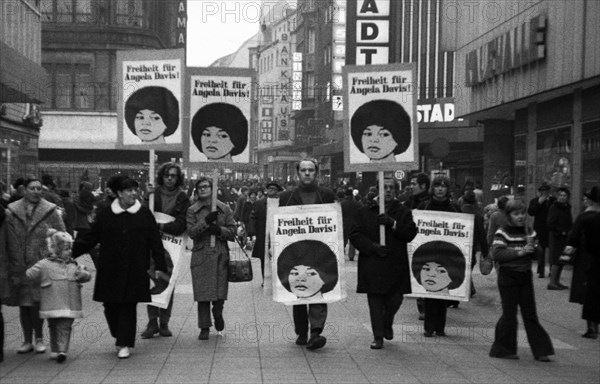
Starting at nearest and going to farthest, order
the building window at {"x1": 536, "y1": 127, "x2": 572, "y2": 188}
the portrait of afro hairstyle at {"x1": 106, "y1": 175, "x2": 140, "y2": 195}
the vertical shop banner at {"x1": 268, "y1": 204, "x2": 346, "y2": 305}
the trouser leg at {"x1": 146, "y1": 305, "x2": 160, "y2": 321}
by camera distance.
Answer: the portrait of afro hairstyle at {"x1": 106, "y1": 175, "x2": 140, "y2": 195}
the vertical shop banner at {"x1": 268, "y1": 204, "x2": 346, "y2": 305}
the trouser leg at {"x1": 146, "y1": 305, "x2": 160, "y2": 321}
the building window at {"x1": 536, "y1": 127, "x2": 572, "y2": 188}

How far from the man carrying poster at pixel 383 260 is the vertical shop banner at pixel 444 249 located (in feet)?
3.47

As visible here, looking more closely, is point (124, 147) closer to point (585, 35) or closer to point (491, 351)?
point (491, 351)

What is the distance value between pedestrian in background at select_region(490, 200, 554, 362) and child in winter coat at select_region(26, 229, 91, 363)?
154 inches

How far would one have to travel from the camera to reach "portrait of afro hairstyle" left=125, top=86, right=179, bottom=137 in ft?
36.6

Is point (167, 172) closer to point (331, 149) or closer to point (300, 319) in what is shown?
point (300, 319)

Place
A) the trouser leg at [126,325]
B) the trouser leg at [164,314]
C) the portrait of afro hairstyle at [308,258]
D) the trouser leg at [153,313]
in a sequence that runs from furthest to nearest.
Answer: the trouser leg at [164,314] → the trouser leg at [153,313] → the portrait of afro hairstyle at [308,258] → the trouser leg at [126,325]

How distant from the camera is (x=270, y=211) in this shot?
10.2 m

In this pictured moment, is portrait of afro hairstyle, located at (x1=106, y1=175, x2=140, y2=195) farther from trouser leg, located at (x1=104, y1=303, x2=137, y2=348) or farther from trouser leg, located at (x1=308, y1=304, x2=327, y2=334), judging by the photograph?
trouser leg, located at (x1=308, y1=304, x2=327, y2=334)

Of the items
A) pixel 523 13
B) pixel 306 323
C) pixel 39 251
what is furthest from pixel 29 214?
pixel 523 13

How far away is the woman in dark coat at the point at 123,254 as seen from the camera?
362 inches

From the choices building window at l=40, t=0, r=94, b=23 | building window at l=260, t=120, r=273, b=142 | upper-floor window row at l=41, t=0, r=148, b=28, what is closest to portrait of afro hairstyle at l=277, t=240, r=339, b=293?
upper-floor window row at l=41, t=0, r=148, b=28

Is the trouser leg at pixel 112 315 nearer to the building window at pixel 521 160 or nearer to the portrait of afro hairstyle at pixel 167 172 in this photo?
the portrait of afro hairstyle at pixel 167 172

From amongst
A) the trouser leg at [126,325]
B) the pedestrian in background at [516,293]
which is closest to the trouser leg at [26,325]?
the trouser leg at [126,325]

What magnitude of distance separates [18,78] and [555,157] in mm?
12318
